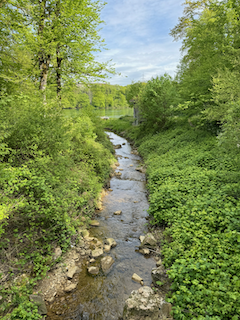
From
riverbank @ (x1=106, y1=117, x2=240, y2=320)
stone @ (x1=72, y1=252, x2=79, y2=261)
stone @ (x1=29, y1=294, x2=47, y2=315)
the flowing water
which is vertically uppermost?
riverbank @ (x1=106, y1=117, x2=240, y2=320)

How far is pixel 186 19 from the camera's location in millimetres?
23391

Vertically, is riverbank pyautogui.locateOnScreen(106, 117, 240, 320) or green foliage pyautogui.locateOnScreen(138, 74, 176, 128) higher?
green foliage pyautogui.locateOnScreen(138, 74, 176, 128)

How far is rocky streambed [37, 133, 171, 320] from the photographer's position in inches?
184

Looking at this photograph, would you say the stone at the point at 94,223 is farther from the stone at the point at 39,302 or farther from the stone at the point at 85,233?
the stone at the point at 39,302

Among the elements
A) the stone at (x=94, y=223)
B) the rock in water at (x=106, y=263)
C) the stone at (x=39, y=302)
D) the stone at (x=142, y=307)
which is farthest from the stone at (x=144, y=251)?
the stone at (x=39, y=302)

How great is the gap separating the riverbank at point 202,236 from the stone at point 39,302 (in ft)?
10.4

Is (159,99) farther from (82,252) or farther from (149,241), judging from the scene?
(82,252)

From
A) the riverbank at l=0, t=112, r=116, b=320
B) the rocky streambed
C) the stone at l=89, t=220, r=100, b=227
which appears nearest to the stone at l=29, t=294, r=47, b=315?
the riverbank at l=0, t=112, r=116, b=320

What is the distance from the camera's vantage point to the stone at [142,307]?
173 inches

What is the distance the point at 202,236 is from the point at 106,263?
3.35 metres

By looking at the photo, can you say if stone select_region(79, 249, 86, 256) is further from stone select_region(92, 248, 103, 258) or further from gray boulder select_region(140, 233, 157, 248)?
gray boulder select_region(140, 233, 157, 248)

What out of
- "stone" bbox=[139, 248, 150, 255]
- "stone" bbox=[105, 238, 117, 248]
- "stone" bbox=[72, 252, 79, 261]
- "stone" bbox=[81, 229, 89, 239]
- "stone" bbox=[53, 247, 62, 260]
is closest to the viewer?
"stone" bbox=[53, 247, 62, 260]

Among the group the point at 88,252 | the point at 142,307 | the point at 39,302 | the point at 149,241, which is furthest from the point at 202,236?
the point at 39,302

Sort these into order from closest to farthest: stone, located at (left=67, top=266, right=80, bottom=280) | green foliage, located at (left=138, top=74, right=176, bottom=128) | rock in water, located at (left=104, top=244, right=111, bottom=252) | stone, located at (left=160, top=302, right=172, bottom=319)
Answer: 1. stone, located at (left=160, top=302, right=172, bottom=319)
2. stone, located at (left=67, top=266, right=80, bottom=280)
3. rock in water, located at (left=104, top=244, right=111, bottom=252)
4. green foliage, located at (left=138, top=74, right=176, bottom=128)
